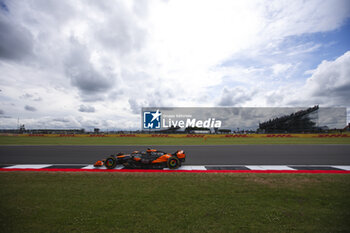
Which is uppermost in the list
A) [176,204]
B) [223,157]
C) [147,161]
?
[147,161]

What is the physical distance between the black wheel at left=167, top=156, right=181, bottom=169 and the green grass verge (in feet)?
5.21

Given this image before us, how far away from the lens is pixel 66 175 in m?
6.25

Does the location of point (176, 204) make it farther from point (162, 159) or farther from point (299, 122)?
point (299, 122)

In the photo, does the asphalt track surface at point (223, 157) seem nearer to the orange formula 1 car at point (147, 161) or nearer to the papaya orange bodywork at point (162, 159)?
the orange formula 1 car at point (147, 161)

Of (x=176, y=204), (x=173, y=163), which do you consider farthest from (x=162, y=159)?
(x=176, y=204)

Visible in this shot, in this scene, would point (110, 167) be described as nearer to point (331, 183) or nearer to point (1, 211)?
point (1, 211)

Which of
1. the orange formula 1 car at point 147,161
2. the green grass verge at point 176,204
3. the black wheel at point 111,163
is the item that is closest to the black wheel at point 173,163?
the orange formula 1 car at point 147,161

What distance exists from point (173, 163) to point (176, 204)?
147 inches

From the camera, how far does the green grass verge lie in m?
3.01

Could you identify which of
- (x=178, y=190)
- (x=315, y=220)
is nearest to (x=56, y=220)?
(x=178, y=190)

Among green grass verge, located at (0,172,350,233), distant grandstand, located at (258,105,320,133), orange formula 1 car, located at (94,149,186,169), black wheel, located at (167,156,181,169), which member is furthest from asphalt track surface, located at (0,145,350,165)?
distant grandstand, located at (258,105,320,133)

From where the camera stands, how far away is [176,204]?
379 centimetres

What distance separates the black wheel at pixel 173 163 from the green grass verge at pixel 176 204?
1.59m

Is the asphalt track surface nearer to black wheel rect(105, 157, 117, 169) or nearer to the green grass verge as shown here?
black wheel rect(105, 157, 117, 169)
